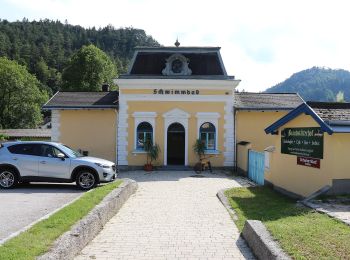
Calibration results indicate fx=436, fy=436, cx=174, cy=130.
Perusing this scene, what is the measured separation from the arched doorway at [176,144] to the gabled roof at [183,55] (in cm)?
305

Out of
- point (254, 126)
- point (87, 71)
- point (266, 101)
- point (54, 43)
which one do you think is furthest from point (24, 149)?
point (54, 43)

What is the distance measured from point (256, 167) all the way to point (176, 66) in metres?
8.53

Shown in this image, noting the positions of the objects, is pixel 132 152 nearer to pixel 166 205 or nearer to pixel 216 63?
pixel 216 63

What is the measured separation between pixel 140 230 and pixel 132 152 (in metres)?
15.2

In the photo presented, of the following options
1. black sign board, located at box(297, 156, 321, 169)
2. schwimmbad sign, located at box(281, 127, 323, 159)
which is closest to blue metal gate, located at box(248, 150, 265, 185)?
schwimmbad sign, located at box(281, 127, 323, 159)

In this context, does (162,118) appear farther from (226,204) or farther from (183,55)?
(226,204)

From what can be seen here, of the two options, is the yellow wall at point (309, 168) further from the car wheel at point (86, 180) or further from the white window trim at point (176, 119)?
the white window trim at point (176, 119)

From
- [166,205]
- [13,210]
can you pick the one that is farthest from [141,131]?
[13,210]

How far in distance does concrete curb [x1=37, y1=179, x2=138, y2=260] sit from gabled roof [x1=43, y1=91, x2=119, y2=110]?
42.0ft

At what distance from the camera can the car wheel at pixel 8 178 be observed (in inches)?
593

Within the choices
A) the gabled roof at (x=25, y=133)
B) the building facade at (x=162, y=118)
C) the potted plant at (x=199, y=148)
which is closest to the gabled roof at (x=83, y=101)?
the building facade at (x=162, y=118)

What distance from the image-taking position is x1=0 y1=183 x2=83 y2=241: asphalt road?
8930 millimetres

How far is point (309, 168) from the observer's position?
12.4m

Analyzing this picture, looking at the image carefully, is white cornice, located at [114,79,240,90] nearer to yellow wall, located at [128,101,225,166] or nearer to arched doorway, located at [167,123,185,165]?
yellow wall, located at [128,101,225,166]
